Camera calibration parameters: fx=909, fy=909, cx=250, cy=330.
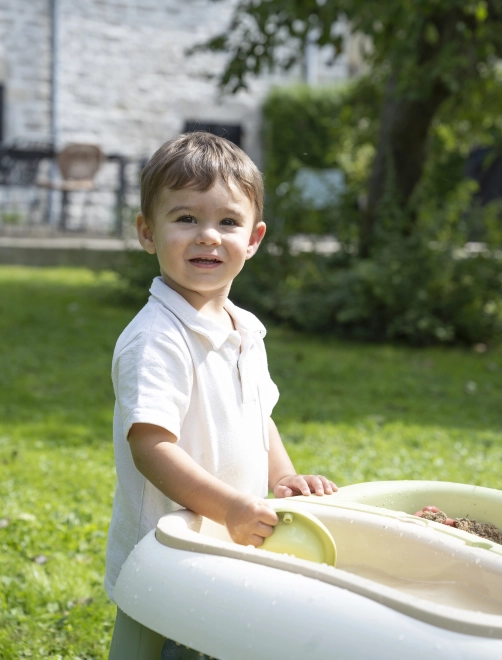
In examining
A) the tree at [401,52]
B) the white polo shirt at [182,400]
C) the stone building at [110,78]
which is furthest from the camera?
the stone building at [110,78]

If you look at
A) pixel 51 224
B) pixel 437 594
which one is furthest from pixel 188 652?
pixel 51 224

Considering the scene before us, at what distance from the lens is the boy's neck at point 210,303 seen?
5.98 ft

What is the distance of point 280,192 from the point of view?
712 cm

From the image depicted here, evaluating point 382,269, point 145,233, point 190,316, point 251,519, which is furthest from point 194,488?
point 382,269

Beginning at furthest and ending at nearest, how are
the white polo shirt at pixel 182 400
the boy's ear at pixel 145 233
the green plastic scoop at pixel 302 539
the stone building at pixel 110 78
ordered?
1. the stone building at pixel 110 78
2. the boy's ear at pixel 145 233
3. the white polo shirt at pixel 182 400
4. the green plastic scoop at pixel 302 539

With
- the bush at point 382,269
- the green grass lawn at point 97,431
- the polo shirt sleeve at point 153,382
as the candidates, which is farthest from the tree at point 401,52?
the polo shirt sleeve at point 153,382

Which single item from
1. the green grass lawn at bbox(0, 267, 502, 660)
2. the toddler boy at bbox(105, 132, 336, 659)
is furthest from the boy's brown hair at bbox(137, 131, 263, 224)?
the green grass lawn at bbox(0, 267, 502, 660)

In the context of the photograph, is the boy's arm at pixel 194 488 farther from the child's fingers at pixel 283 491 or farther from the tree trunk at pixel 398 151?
the tree trunk at pixel 398 151

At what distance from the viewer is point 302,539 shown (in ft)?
5.06

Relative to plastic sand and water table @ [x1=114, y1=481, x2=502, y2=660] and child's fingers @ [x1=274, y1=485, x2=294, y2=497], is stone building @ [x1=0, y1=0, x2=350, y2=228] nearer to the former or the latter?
child's fingers @ [x1=274, y1=485, x2=294, y2=497]

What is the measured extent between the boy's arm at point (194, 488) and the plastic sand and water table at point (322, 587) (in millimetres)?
31

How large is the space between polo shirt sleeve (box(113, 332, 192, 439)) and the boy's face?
16 cm

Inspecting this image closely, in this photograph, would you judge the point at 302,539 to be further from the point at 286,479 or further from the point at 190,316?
the point at 190,316

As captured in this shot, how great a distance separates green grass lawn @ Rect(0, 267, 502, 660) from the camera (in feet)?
7.99
